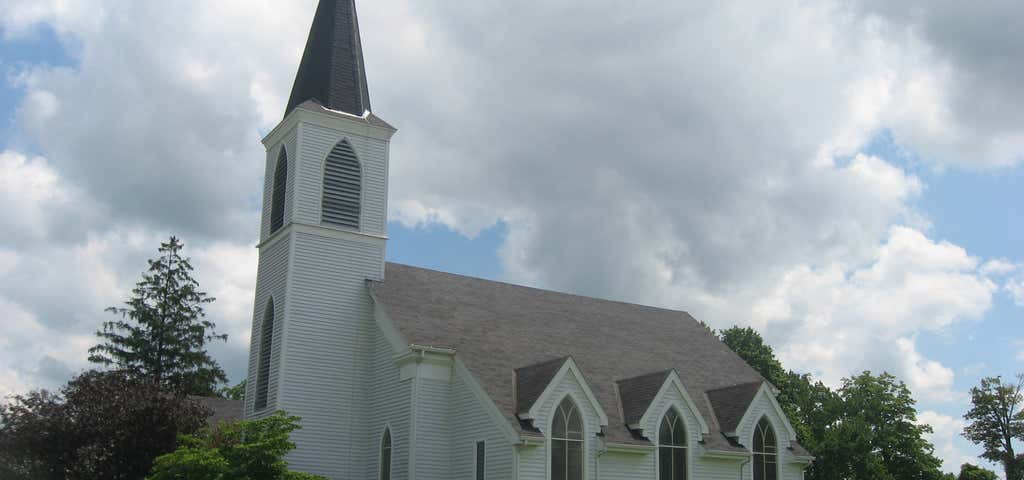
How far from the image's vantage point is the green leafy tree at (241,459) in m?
23.0

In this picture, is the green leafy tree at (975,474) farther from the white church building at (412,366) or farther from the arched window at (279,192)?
the arched window at (279,192)

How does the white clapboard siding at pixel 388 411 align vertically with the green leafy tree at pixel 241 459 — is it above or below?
above

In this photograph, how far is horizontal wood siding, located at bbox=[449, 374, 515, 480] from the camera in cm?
2580

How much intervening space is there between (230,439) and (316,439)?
4795 mm

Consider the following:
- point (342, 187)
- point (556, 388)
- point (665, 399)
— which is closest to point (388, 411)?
point (556, 388)

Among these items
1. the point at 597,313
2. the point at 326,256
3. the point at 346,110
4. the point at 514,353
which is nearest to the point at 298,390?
the point at 326,256

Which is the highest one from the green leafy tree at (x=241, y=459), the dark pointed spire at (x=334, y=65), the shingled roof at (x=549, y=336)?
the dark pointed spire at (x=334, y=65)

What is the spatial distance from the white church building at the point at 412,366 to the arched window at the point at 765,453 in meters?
0.05

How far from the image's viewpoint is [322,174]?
104 feet

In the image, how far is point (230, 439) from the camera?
81.1 ft

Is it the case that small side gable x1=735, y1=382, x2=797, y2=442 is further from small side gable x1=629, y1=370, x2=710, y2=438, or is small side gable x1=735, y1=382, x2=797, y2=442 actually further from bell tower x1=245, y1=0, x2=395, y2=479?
bell tower x1=245, y1=0, x2=395, y2=479

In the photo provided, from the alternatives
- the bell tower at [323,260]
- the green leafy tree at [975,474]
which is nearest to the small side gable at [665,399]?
the bell tower at [323,260]

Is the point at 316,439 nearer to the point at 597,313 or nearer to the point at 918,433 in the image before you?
the point at 597,313

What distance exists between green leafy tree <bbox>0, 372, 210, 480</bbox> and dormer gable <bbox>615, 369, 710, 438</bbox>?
13348mm
